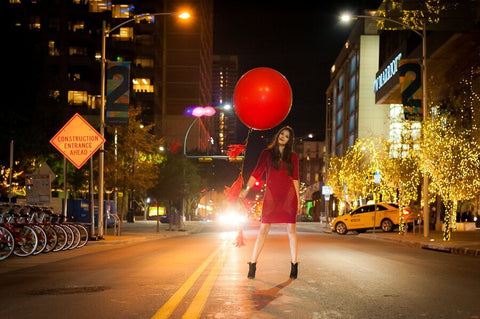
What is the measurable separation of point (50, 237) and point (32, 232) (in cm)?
148

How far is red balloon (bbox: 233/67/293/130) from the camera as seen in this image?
30.7 ft

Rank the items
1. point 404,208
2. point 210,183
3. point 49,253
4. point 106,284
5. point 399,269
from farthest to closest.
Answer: point 210,183, point 404,208, point 49,253, point 399,269, point 106,284

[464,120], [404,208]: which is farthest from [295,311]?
[404,208]

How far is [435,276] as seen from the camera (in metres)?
9.54

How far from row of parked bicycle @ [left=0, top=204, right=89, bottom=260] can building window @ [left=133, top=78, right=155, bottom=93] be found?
73647mm

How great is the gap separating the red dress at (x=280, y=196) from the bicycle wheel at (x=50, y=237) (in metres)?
9.08

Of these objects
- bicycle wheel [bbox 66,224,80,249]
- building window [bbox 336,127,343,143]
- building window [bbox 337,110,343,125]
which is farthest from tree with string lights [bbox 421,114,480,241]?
building window [bbox 337,110,343,125]

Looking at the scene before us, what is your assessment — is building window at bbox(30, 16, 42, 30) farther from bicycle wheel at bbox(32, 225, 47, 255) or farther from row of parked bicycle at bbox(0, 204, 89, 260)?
bicycle wheel at bbox(32, 225, 47, 255)

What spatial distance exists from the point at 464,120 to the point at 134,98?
226 feet

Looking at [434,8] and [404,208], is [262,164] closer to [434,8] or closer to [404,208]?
[434,8]

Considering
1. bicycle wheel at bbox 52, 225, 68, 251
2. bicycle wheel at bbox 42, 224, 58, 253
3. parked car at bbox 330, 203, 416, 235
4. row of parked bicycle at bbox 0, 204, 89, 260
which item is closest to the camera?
row of parked bicycle at bbox 0, 204, 89, 260

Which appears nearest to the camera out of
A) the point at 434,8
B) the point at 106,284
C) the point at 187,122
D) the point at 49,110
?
the point at 106,284

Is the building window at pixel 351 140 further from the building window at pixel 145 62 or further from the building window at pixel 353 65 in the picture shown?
the building window at pixel 145 62

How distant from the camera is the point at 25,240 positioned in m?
14.0
